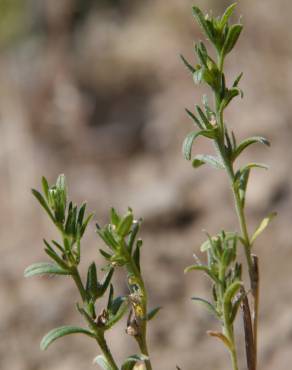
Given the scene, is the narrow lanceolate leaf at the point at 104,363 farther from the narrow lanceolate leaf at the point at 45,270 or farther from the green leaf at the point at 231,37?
the green leaf at the point at 231,37

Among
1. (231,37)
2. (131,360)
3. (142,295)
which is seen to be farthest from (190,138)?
(131,360)

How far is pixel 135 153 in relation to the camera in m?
5.65

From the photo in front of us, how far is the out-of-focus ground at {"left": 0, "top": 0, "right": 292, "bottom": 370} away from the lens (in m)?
3.29

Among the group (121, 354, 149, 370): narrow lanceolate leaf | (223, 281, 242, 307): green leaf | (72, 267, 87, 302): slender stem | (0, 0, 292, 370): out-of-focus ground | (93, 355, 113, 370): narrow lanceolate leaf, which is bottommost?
(121, 354, 149, 370): narrow lanceolate leaf

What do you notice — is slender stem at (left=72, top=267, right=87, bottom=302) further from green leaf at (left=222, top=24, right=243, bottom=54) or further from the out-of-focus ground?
the out-of-focus ground

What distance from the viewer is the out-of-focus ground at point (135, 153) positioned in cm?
329

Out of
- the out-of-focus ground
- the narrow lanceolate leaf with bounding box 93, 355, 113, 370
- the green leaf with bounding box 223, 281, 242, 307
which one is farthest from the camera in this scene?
the out-of-focus ground

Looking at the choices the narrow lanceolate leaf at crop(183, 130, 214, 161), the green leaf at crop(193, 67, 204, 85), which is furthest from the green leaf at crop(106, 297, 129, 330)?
the green leaf at crop(193, 67, 204, 85)

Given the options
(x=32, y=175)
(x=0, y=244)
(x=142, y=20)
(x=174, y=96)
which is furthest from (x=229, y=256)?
(x=142, y=20)

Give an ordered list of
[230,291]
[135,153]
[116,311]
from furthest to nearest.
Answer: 1. [135,153]
2. [116,311]
3. [230,291]

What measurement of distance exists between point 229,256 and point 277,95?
3798 millimetres

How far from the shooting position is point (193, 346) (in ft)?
10.2

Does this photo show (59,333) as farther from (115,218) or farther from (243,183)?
(243,183)

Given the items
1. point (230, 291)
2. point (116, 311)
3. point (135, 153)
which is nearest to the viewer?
point (230, 291)
